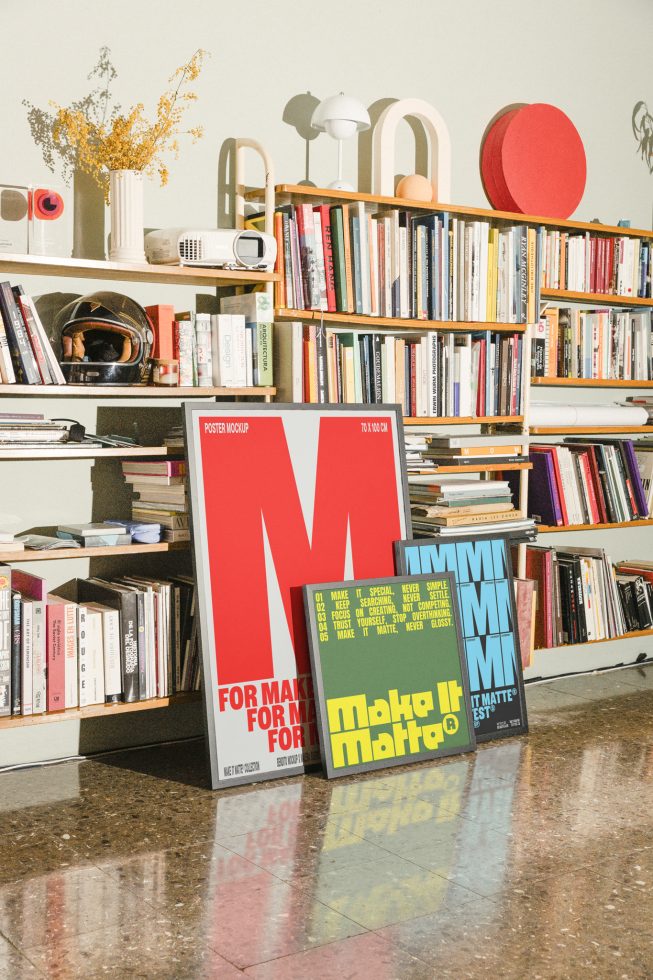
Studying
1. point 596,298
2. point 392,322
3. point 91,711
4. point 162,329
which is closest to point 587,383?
point 596,298

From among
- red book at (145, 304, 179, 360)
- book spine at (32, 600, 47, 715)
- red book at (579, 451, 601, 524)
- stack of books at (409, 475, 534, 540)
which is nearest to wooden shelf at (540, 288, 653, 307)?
red book at (579, 451, 601, 524)

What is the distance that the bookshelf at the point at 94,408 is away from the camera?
3.21 meters

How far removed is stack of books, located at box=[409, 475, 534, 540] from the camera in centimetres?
390

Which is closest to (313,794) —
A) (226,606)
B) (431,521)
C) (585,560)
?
(226,606)

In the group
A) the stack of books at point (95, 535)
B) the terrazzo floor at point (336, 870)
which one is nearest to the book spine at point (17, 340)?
the stack of books at point (95, 535)

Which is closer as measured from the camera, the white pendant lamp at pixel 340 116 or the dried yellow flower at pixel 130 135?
the dried yellow flower at pixel 130 135

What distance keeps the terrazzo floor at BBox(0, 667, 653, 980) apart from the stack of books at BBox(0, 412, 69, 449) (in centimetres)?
102

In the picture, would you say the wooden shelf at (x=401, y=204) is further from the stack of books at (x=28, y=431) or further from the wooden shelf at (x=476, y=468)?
the stack of books at (x=28, y=431)

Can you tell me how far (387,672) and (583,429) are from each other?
1.65 metres

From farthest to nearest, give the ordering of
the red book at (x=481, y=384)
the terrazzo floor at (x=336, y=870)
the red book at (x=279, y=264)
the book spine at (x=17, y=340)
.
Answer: the red book at (x=481, y=384), the red book at (x=279, y=264), the book spine at (x=17, y=340), the terrazzo floor at (x=336, y=870)

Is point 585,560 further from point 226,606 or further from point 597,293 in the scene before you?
point 226,606

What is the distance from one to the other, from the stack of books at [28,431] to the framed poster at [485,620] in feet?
3.88

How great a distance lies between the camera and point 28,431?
3205mm

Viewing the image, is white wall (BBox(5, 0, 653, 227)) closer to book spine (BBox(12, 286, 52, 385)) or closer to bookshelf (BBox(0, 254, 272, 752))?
bookshelf (BBox(0, 254, 272, 752))
